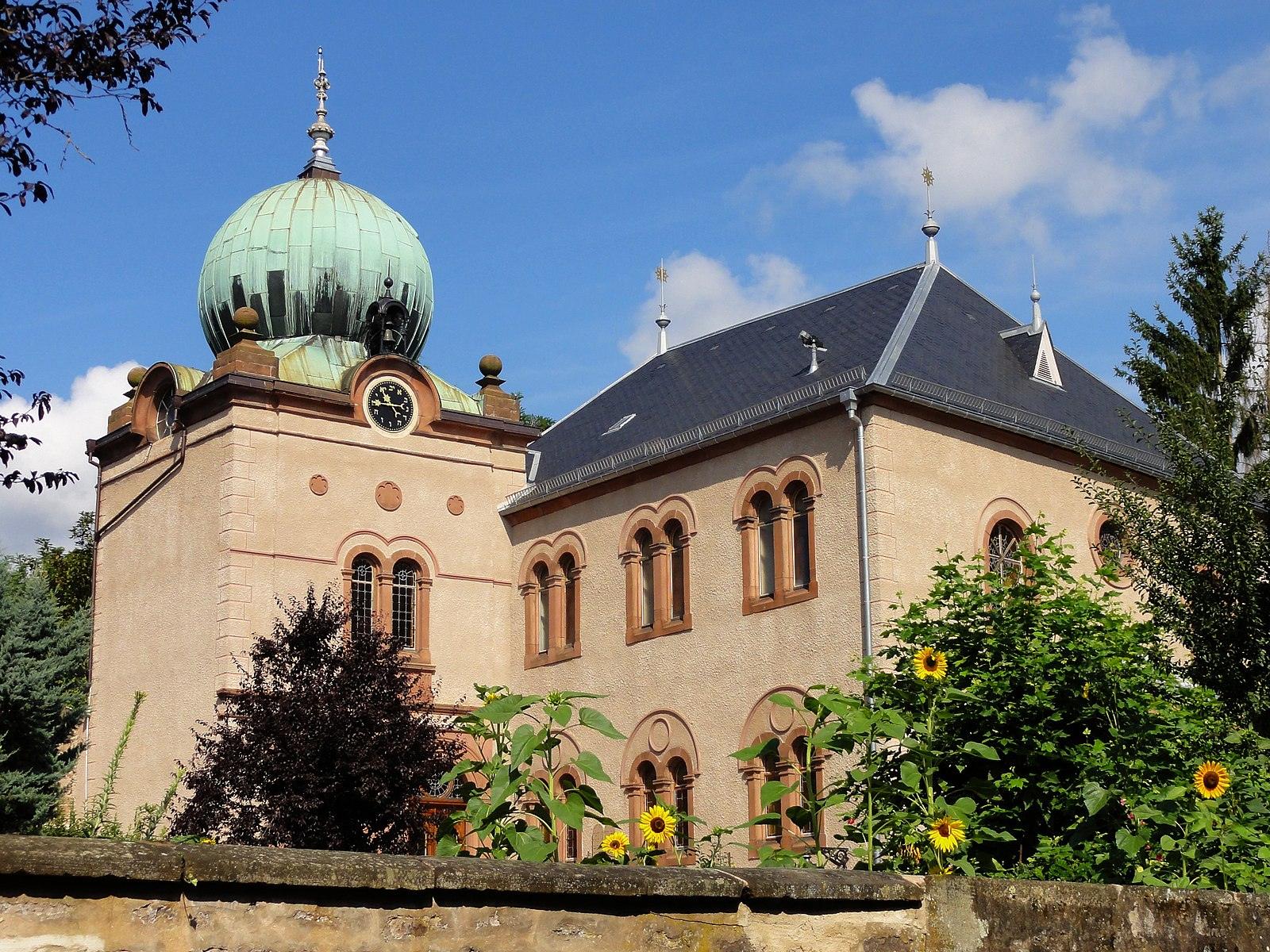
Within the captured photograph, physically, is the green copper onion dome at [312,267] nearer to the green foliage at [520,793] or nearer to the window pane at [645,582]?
the window pane at [645,582]

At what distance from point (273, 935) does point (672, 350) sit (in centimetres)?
2568

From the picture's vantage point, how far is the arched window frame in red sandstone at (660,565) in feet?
78.1

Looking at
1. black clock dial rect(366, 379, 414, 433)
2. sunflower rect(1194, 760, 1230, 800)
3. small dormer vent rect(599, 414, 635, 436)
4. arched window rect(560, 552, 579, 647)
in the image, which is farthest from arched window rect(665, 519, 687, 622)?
sunflower rect(1194, 760, 1230, 800)

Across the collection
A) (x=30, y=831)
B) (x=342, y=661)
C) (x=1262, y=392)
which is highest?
(x=1262, y=392)

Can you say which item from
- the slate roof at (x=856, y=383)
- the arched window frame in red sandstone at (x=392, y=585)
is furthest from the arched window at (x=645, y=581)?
the arched window frame in red sandstone at (x=392, y=585)

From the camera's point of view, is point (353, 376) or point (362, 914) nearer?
point (362, 914)

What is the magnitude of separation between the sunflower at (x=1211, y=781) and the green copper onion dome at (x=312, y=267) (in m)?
20.5

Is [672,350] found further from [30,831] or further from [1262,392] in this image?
[30,831]

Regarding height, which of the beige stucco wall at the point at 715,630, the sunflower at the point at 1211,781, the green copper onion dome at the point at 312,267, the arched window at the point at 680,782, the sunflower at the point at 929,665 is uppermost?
the green copper onion dome at the point at 312,267

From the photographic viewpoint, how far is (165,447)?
2620 centimetres

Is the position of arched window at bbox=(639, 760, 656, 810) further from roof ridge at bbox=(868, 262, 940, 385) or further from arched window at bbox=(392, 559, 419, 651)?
roof ridge at bbox=(868, 262, 940, 385)

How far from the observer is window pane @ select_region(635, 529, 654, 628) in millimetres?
24500

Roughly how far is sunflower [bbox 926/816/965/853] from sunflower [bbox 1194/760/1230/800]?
1.41 m

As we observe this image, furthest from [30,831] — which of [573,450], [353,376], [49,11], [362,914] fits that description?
[362,914]
